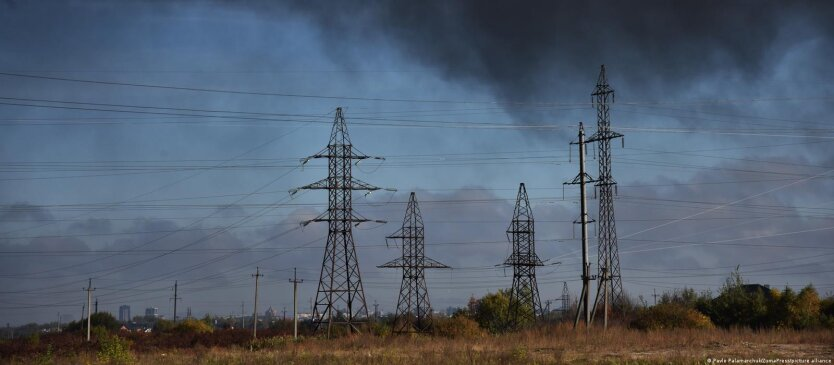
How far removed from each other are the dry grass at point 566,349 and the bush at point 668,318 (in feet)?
34.1

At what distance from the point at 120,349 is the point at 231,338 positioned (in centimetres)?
3122

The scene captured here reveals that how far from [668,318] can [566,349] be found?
2231cm

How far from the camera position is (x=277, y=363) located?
36.1 meters

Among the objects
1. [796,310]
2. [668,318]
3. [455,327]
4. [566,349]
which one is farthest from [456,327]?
[566,349]

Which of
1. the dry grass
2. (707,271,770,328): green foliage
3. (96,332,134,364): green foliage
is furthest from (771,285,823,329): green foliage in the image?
(96,332,134,364): green foliage

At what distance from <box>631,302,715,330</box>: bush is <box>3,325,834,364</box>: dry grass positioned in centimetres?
1038

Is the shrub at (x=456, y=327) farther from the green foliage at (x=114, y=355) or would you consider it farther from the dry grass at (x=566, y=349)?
the green foliage at (x=114, y=355)

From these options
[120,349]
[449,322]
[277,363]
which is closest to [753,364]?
[277,363]

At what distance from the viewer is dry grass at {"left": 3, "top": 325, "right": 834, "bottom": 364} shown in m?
32.0

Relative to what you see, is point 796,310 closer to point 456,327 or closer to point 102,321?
point 456,327

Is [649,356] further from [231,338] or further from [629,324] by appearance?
[231,338]

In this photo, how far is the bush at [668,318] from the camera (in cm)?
5441

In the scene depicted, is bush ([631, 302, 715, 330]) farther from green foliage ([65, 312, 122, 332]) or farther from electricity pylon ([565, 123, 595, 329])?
green foliage ([65, 312, 122, 332])

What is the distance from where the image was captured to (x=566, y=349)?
119ft
